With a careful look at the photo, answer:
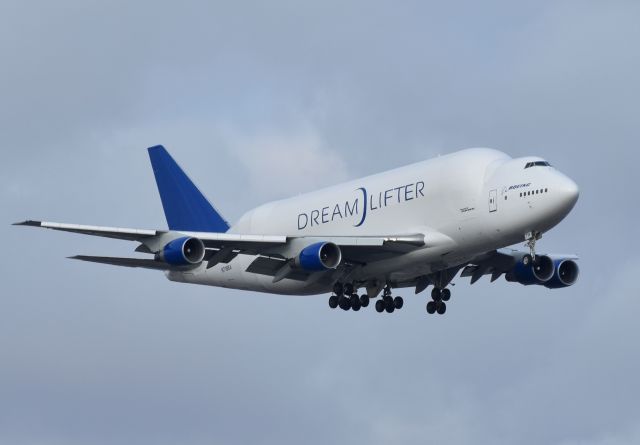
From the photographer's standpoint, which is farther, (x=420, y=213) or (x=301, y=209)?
(x=301, y=209)

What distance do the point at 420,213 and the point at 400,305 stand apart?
6.86 meters

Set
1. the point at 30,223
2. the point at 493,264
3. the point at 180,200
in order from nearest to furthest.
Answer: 1. the point at 30,223
2. the point at 493,264
3. the point at 180,200

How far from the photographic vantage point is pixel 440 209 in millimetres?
62656

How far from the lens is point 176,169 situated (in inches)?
3095

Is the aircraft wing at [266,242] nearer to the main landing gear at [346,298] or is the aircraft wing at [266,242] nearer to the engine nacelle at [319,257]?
the engine nacelle at [319,257]

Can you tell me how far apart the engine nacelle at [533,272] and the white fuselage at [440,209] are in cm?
552

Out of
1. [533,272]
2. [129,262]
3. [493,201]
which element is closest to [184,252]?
[129,262]

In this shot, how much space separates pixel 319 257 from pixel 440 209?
5.00 metres

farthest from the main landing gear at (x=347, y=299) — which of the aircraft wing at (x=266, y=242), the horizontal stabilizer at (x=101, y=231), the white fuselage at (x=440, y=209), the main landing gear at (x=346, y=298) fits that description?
the horizontal stabilizer at (x=101, y=231)

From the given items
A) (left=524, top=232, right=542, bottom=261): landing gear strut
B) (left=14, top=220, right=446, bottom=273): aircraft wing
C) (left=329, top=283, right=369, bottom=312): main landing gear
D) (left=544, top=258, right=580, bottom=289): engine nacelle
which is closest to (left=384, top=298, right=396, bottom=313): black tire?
(left=329, top=283, right=369, bottom=312): main landing gear

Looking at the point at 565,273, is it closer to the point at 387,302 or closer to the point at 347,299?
the point at 387,302

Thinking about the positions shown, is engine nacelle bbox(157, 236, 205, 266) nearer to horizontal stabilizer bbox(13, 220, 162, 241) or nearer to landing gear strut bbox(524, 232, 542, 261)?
horizontal stabilizer bbox(13, 220, 162, 241)

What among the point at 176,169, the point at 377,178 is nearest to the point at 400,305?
the point at 377,178

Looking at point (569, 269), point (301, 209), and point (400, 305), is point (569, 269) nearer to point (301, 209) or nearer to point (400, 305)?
point (400, 305)
